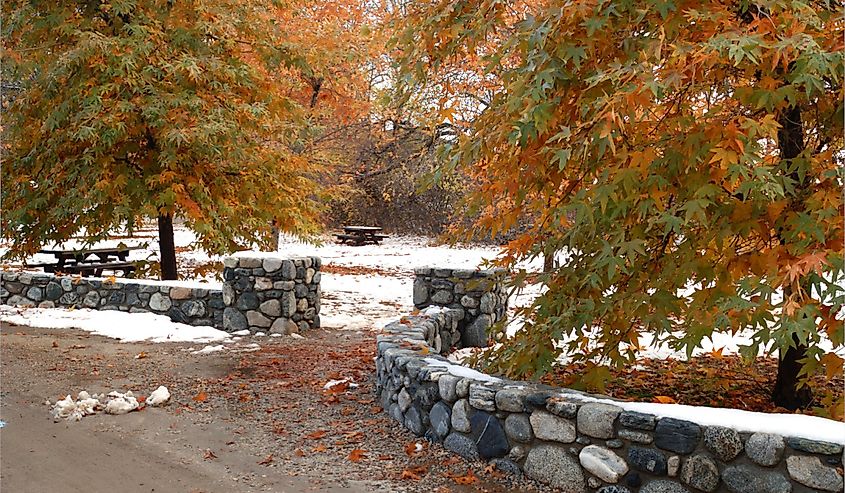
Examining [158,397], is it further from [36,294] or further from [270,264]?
[36,294]

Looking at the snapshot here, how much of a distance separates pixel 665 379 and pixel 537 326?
1885 millimetres

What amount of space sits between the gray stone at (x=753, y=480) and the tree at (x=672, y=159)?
56 centimetres

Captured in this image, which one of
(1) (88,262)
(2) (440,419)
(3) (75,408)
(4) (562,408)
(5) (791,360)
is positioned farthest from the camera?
(1) (88,262)

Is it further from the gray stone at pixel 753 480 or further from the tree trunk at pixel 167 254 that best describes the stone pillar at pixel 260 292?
the gray stone at pixel 753 480

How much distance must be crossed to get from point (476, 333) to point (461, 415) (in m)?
4.16

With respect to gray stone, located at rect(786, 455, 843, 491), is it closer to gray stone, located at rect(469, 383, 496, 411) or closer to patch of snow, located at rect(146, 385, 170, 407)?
gray stone, located at rect(469, 383, 496, 411)

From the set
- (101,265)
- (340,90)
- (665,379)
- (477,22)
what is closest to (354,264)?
(340,90)

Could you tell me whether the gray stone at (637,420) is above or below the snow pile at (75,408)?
above

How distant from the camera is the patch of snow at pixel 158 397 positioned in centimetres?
571

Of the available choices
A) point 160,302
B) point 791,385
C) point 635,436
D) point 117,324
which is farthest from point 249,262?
point 635,436

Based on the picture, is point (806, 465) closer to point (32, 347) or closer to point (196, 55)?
point (32, 347)

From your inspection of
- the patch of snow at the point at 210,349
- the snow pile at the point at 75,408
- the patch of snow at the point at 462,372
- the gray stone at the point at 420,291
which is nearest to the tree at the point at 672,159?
the patch of snow at the point at 462,372

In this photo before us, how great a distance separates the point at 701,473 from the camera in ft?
11.3

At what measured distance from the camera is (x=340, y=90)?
14.7m
